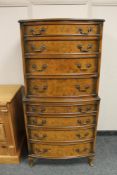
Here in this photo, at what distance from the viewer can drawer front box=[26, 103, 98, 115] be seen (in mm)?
1780

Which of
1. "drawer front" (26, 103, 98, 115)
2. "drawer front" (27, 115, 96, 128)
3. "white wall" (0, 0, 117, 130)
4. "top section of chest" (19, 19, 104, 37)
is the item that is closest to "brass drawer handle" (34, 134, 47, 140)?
"drawer front" (27, 115, 96, 128)

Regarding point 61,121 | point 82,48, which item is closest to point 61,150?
point 61,121

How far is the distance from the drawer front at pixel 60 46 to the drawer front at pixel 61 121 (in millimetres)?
623

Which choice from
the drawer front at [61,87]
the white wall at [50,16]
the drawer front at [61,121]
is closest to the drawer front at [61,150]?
the drawer front at [61,121]

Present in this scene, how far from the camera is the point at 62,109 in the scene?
1.79 metres

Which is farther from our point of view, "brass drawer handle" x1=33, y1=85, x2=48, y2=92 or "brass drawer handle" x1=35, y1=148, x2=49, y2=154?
"brass drawer handle" x1=35, y1=148, x2=49, y2=154

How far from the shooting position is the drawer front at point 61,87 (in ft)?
5.61

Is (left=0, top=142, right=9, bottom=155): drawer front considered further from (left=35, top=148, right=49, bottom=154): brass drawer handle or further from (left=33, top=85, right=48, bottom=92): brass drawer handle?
(left=33, top=85, right=48, bottom=92): brass drawer handle

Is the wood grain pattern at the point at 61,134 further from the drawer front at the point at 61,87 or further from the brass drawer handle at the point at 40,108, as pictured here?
the drawer front at the point at 61,87

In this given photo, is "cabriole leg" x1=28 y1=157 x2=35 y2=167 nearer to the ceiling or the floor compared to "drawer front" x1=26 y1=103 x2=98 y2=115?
nearer to the floor

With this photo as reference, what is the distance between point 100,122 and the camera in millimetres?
2510

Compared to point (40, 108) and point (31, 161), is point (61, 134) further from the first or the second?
point (31, 161)

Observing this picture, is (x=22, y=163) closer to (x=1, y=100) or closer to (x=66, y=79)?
(x=1, y=100)

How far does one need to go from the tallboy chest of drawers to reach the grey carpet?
16 cm
